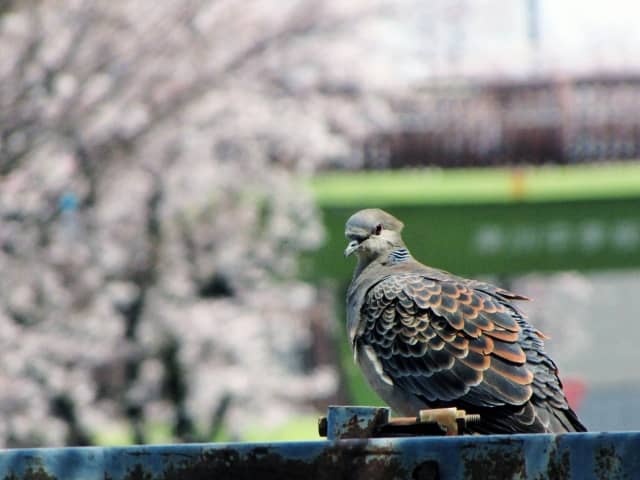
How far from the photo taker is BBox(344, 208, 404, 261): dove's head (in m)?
5.09

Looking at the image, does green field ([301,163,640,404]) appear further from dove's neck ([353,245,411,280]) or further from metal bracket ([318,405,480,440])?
metal bracket ([318,405,480,440])

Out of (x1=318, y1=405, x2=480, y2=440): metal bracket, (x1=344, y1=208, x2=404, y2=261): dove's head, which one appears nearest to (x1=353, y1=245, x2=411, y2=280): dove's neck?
(x1=344, y1=208, x2=404, y2=261): dove's head

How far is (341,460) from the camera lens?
88.3 inches

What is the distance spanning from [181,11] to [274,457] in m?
8.93

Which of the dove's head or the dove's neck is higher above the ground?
the dove's head

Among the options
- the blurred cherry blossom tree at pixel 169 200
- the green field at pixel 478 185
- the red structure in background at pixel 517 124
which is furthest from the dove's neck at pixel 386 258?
the red structure in background at pixel 517 124


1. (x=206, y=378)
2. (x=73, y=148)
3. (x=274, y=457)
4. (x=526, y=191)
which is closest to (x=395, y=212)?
(x=526, y=191)

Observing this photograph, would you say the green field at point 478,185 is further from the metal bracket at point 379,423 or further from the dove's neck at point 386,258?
the metal bracket at point 379,423

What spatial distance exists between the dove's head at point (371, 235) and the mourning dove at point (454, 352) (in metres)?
0.19

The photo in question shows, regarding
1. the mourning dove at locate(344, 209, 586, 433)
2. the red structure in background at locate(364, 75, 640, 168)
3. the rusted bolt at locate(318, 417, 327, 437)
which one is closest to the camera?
the rusted bolt at locate(318, 417, 327, 437)

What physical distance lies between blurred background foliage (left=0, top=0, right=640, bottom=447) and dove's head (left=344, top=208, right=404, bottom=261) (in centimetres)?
394

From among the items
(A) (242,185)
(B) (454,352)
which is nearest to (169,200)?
(A) (242,185)

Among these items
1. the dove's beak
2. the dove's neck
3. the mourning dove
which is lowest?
the mourning dove

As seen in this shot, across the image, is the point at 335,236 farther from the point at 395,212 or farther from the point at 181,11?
the point at 181,11
